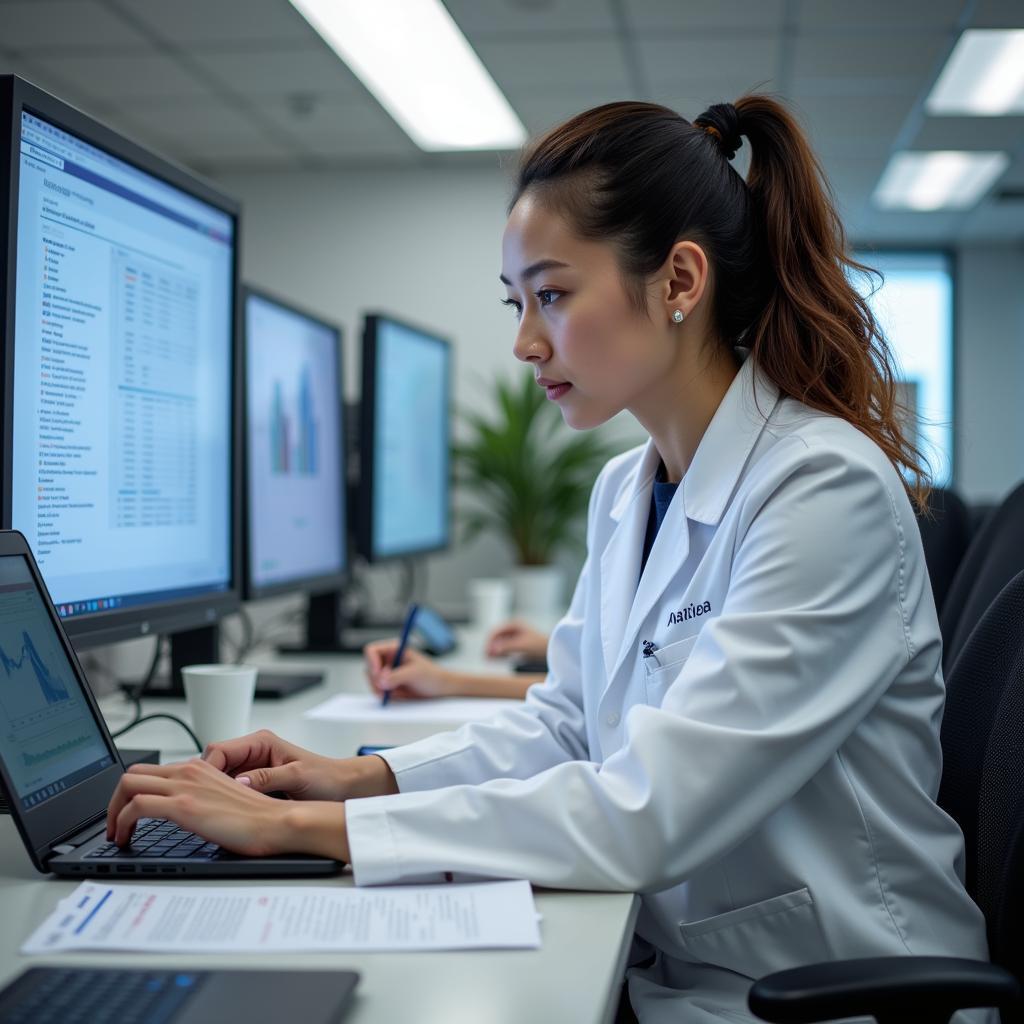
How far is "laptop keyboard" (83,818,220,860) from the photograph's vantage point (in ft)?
2.72

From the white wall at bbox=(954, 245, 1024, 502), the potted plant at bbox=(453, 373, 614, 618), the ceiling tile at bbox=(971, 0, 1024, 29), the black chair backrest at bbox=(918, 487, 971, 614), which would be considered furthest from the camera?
the white wall at bbox=(954, 245, 1024, 502)

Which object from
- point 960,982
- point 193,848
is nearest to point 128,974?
point 193,848

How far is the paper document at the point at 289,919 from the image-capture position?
69 cm

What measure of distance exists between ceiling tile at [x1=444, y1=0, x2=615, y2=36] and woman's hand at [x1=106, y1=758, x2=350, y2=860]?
10.4 feet

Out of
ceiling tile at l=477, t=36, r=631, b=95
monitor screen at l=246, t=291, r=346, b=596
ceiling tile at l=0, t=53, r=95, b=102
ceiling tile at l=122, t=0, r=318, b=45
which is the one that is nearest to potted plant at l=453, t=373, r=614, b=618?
ceiling tile at l=477, t=36, r=631, b=95

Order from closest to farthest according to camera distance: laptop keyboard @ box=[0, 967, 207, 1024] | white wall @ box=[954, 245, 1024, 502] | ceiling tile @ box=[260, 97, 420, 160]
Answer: laptop keyboard @ box=[0, 967, 207, 1024] < ceiling tile @ box=[260, 97, 420, 160] < white wall @ box=[954, 245, 1024, 502]

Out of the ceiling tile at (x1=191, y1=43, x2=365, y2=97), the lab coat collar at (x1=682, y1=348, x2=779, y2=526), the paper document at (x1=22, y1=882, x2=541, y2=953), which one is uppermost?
the ceiling tile at (x1=191, y1=43, x2=365, y2=97)

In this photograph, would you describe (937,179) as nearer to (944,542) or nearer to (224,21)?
(224,21)

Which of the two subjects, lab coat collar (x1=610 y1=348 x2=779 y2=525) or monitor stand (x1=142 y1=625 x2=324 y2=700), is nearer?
lab coat collar (x1=610 y1=348 x2=779 y2=525)

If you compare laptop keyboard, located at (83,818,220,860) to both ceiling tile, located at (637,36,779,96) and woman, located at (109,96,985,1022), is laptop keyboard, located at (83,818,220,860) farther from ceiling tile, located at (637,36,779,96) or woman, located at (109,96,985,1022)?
ceiling tile, located at (637,36,779,96)

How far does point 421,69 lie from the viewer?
13.7ft

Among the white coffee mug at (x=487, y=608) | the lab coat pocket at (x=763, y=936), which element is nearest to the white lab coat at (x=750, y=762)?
the lab coat pocket at (x=763, y=936)

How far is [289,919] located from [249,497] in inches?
39.0

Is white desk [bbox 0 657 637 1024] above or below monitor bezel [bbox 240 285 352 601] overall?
below
